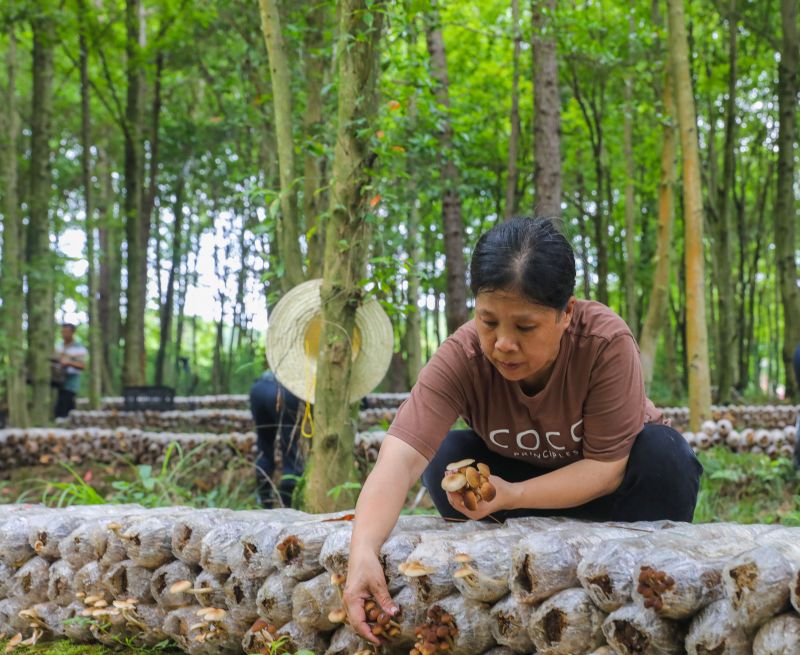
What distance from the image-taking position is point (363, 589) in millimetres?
1979

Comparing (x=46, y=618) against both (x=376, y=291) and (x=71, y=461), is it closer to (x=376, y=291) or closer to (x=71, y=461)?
(x=376, y=291)

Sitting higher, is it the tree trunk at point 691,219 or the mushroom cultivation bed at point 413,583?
the tree trunk at point 691,219

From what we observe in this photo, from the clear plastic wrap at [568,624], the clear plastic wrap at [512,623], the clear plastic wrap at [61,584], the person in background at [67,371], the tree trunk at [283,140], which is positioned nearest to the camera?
the clear plastic wrap at [568,624]

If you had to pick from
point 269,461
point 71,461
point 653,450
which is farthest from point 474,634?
point 71,461

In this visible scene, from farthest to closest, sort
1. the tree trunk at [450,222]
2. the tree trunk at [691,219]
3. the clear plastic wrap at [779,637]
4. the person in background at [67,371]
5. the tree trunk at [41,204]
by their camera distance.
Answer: the person in background at [67,371] < the tree trunk at [41,204] < the tree trunk at [450,222] < the tree trunk at [691,219] < the clear plastic wrap at [779,637]

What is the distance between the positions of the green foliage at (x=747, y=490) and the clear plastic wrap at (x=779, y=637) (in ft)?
9.57

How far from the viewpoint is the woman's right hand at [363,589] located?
197cm

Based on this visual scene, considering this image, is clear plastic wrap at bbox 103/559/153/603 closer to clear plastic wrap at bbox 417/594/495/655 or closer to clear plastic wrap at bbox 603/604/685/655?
clear plastic wrap at bbox 417/594/495/655

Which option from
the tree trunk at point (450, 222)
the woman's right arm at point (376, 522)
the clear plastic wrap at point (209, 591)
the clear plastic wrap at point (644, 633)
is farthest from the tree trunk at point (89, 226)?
the clear plastic wrap at point (644, 633)

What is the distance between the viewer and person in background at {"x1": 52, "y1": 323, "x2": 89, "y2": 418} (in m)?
11.3

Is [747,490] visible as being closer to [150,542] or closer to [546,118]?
[546,118]

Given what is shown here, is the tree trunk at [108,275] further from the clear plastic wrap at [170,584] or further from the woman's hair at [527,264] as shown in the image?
the woman's hair at [527,264]

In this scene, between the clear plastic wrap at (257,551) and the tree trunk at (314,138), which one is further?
the tree trunk at (314,138)

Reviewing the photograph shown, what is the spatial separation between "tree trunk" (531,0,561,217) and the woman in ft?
15.2
